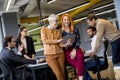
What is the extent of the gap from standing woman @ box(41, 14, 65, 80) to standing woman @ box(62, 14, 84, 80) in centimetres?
12

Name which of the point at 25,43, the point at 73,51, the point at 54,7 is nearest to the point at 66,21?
the point at 73,51

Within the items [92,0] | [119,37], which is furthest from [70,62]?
[92,0]

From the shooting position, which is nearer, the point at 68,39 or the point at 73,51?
the point at 68,39

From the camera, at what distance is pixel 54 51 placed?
3455mm

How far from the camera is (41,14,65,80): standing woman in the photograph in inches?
135

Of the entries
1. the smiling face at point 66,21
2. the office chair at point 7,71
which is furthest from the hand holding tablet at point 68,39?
the office chair at point 7,71

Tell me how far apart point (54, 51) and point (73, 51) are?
0.29 m

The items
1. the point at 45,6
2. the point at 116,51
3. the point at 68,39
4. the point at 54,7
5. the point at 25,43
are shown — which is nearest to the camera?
the point at 68,39

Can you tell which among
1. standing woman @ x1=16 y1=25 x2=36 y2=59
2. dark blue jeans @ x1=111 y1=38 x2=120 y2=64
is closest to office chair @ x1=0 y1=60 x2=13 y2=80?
standing woman @ x1=16 y1=25 x2=36 y2=59

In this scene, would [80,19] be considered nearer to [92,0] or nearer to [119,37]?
[92,0]

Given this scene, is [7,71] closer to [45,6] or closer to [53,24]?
[53,24]

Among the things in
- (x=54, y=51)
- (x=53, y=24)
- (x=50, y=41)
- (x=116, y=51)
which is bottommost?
(x=116, y=51)

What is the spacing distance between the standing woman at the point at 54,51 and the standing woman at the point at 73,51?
0.39 feet

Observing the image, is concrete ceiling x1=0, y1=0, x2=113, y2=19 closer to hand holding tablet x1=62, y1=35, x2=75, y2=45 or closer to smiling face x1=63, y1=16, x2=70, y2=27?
smiling face x1=63, y1=16, x2=70, y2=27
